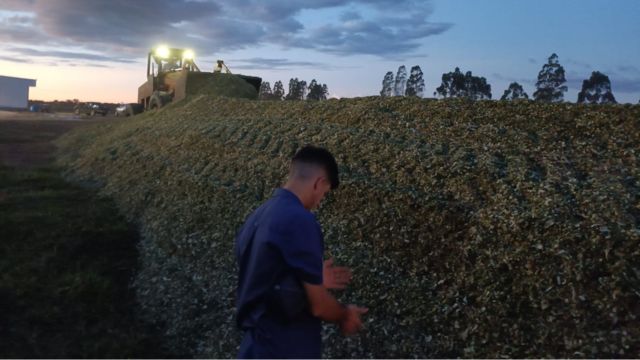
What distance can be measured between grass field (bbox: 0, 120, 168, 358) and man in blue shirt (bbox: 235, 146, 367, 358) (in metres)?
4.48

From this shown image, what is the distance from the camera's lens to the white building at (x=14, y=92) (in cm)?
8975

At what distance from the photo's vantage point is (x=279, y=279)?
2877 millimetres

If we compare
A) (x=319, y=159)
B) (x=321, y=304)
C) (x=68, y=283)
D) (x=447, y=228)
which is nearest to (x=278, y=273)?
(x=321, y=304)

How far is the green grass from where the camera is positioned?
703 centimetres

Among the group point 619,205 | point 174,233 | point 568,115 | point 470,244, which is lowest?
point 174,233

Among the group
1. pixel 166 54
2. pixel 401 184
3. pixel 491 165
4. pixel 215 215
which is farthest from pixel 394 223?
pixel 166 54

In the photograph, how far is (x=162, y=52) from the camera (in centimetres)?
3111

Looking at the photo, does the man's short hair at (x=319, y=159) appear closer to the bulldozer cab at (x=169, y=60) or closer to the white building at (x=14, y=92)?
the bulldozer cab at (x=169, y=60)

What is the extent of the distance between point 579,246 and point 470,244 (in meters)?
1.20

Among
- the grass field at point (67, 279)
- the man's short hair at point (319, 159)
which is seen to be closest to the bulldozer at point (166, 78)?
Answer: the grass field at point (67, 279)

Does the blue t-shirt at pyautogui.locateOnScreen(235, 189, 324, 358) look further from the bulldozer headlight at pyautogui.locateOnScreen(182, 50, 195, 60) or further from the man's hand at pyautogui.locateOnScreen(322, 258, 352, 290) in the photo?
the bulldozer headlight at pyautogui.locateOnScreen(182, 50, 195, 60)

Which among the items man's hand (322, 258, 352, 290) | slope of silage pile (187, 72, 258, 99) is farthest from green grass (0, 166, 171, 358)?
slope of silage pile (187, 72, 258, 99)

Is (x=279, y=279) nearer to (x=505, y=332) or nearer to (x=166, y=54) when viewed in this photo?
(x=505, y=332)

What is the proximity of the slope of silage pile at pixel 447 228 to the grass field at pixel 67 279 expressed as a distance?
413 mm
